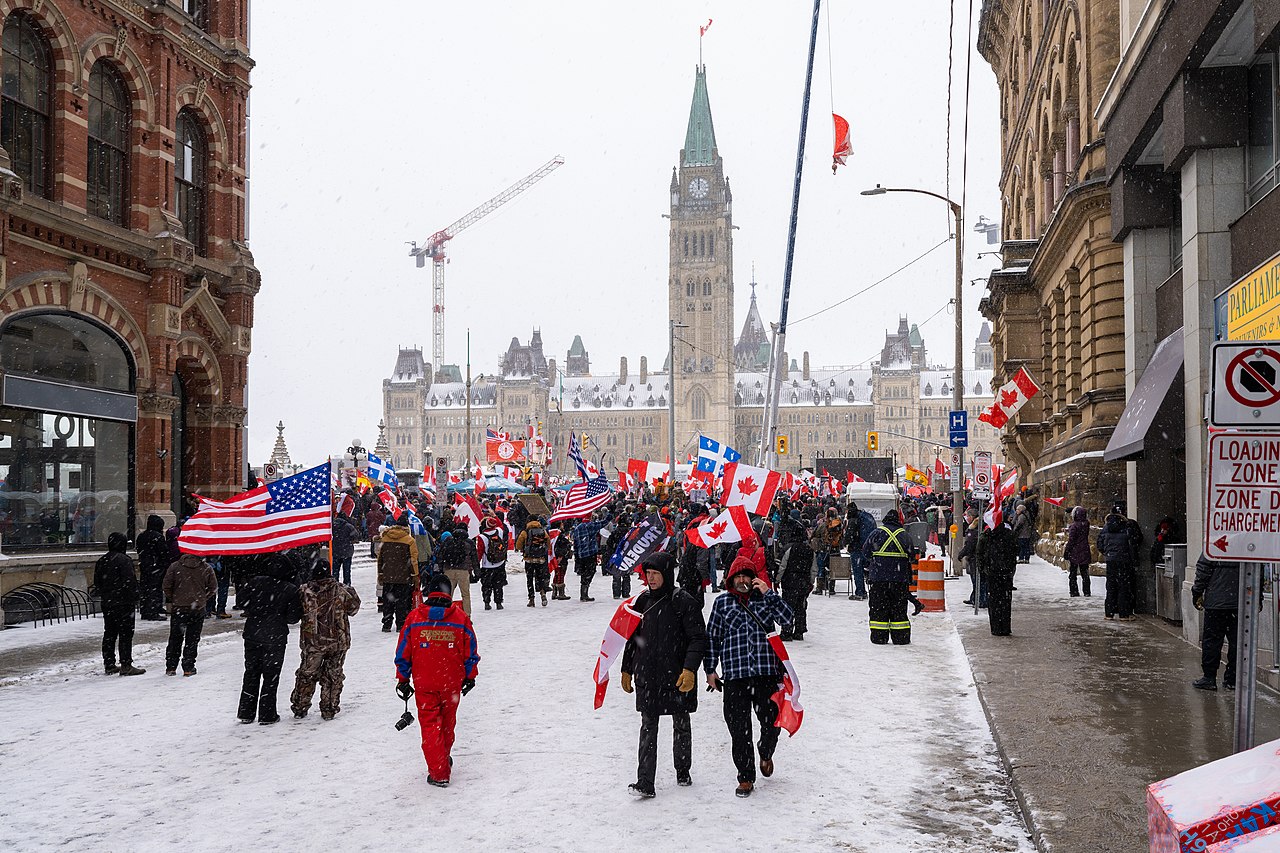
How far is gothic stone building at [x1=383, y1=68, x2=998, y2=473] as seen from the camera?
552 ft

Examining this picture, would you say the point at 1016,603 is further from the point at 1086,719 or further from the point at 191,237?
the point at 191,237

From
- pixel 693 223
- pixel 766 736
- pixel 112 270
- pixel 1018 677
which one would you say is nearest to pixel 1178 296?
pixel 1018 677

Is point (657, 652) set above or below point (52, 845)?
above

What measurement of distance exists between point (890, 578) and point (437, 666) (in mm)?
8627

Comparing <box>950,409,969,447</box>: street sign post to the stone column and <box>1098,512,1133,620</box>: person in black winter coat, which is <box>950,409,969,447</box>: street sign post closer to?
<box>1098,512,1133,620</box>: person in black winter coat

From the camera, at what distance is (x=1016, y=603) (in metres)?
20.6

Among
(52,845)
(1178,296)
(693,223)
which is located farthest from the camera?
(693,223)

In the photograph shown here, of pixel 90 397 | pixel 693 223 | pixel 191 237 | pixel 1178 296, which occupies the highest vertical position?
pixel 693 223

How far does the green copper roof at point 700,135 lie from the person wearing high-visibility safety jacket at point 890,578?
528 ft

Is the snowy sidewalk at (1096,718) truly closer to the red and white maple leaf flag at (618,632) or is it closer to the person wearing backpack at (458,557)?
the red and white maple leaf flag at (618,632)

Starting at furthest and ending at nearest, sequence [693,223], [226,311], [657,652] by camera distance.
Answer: [693,223] → [226,311] → [657,652]

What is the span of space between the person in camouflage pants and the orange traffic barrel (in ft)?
40.5

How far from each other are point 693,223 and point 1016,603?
159 m

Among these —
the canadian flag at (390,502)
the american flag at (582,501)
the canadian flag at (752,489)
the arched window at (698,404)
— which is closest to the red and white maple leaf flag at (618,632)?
the canadian flag at (752,489)
